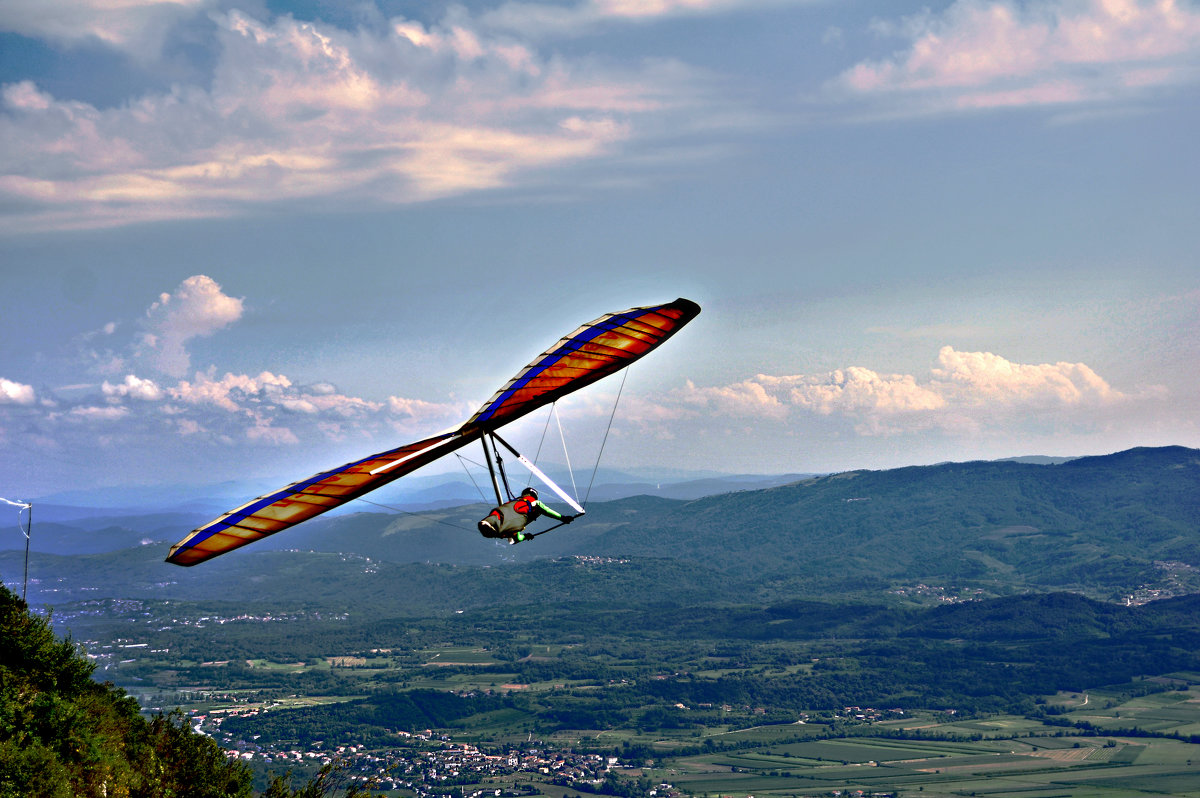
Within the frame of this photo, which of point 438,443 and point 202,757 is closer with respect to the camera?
point 438,443

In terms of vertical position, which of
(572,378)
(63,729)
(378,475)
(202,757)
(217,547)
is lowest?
(202,757)

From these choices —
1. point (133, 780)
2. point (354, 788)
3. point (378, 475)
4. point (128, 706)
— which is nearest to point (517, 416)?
point (378, 475)

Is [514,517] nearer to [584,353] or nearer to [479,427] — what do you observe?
[479,427]

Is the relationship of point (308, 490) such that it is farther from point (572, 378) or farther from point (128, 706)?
point (128, 706)

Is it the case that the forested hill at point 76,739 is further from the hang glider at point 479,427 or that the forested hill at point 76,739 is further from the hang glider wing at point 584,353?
the hang glider wing at point 584,353

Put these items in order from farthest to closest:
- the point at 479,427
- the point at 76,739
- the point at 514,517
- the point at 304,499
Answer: the point at 76,739 → the point at 479,427 → the point at 514,517 → the point at 304,499

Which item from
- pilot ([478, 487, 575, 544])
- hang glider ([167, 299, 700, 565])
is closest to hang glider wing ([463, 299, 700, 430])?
hang glider ([167, 299, 700, 565])

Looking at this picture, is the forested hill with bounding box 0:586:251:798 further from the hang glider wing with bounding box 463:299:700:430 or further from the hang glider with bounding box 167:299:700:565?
the hang glider wing with bounding box 463:299:700:430

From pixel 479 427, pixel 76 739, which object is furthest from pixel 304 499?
pixel 76 739
